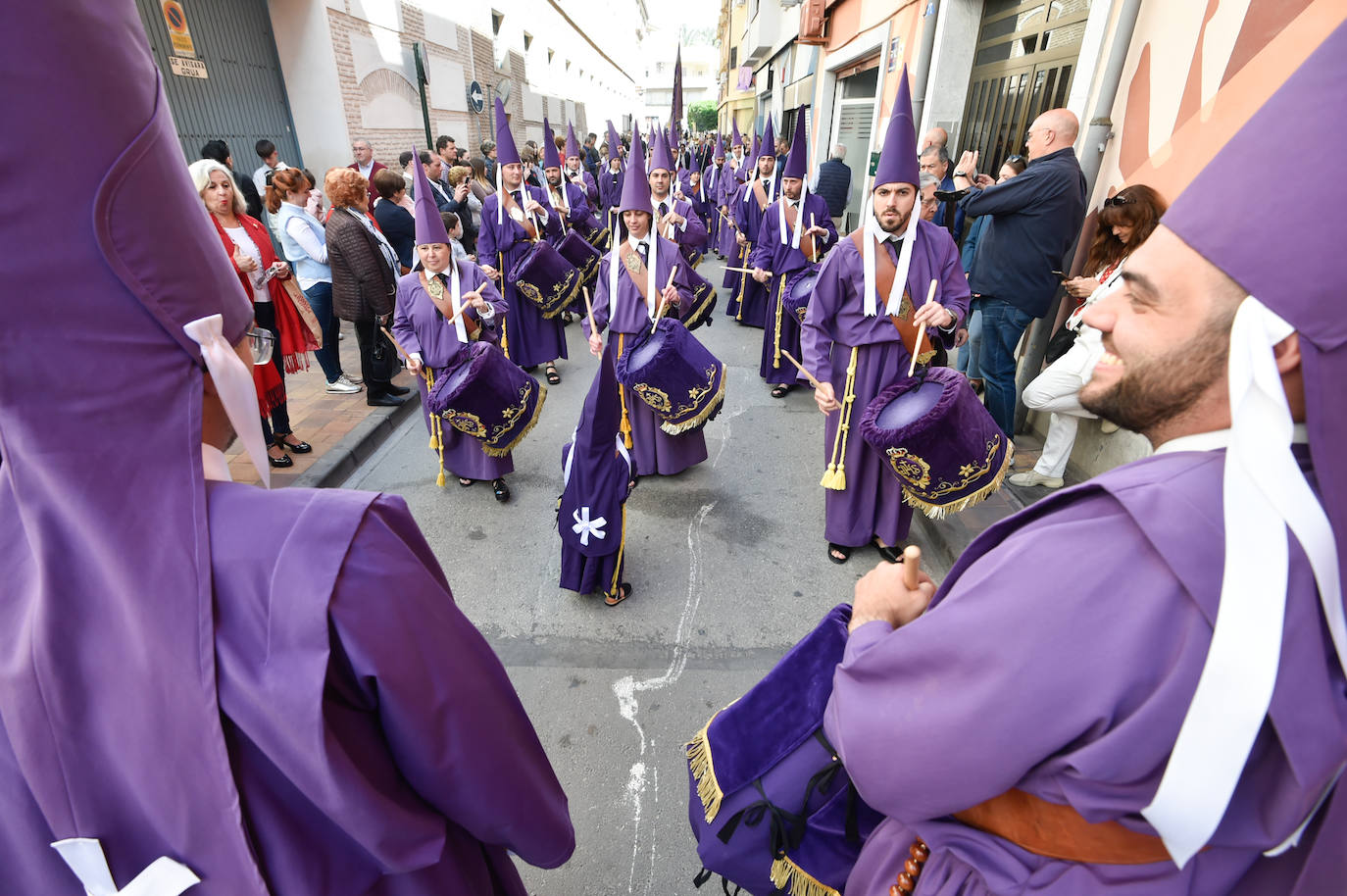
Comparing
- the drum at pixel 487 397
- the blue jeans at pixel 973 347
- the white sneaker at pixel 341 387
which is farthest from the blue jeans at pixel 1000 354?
the white sneaker at pixel 341 387

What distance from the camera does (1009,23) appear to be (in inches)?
257

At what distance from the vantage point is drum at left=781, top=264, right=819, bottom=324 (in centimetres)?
572

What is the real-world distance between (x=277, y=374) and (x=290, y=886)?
14.7ft

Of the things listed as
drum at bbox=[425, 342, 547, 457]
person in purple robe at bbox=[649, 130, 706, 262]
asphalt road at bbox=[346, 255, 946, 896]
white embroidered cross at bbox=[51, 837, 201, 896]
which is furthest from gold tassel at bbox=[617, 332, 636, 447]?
white embroidered cross at bbox=[51, 837, 201, 896]

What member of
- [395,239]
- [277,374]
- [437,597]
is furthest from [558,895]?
[395,239]

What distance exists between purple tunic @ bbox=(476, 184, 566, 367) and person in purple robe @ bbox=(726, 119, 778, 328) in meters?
2.82

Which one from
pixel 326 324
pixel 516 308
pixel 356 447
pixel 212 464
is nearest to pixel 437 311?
pixel 356 447

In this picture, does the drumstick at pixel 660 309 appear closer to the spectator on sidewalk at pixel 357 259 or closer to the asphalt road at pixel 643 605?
the asphalt road at pixel 643 605

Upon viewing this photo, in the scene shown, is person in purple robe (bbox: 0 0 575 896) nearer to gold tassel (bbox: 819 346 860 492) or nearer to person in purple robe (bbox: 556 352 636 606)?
person in purple robe (bbox: 556 352 636 606)

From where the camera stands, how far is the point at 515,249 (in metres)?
7.12

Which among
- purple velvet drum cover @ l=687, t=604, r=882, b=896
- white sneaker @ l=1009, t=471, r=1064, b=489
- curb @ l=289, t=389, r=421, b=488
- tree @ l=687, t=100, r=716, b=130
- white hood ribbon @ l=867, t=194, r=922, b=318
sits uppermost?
tree @ l=687, t=100, r=716, b=130

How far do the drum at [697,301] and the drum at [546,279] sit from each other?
2059 millimetres

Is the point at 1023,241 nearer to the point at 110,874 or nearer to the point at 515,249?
the point at 110,874

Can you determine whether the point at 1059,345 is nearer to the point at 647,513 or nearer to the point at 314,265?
the point at 647,513
